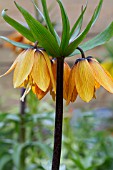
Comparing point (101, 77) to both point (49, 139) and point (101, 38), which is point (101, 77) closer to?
point (101, 38)

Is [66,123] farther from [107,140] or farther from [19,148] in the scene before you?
[19,148]

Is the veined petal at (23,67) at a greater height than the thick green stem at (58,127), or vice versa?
the veined petal at (23,67)

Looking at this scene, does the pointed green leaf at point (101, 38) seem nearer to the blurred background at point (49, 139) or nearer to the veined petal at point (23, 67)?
the veined petal at point (23, 67)

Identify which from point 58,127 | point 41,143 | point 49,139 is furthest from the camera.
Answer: point 49,139

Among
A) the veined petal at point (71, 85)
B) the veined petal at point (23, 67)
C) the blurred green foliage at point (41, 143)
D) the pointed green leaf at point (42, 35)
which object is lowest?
the blurred green foliage at point (41, 143)

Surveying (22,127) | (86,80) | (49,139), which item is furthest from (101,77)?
(49,139)

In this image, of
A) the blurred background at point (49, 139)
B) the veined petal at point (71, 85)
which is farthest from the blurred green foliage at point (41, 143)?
the veined petal at point (71, 85)

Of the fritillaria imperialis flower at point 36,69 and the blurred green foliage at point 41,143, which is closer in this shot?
the fritillaria imperialis flower at point 36,69
